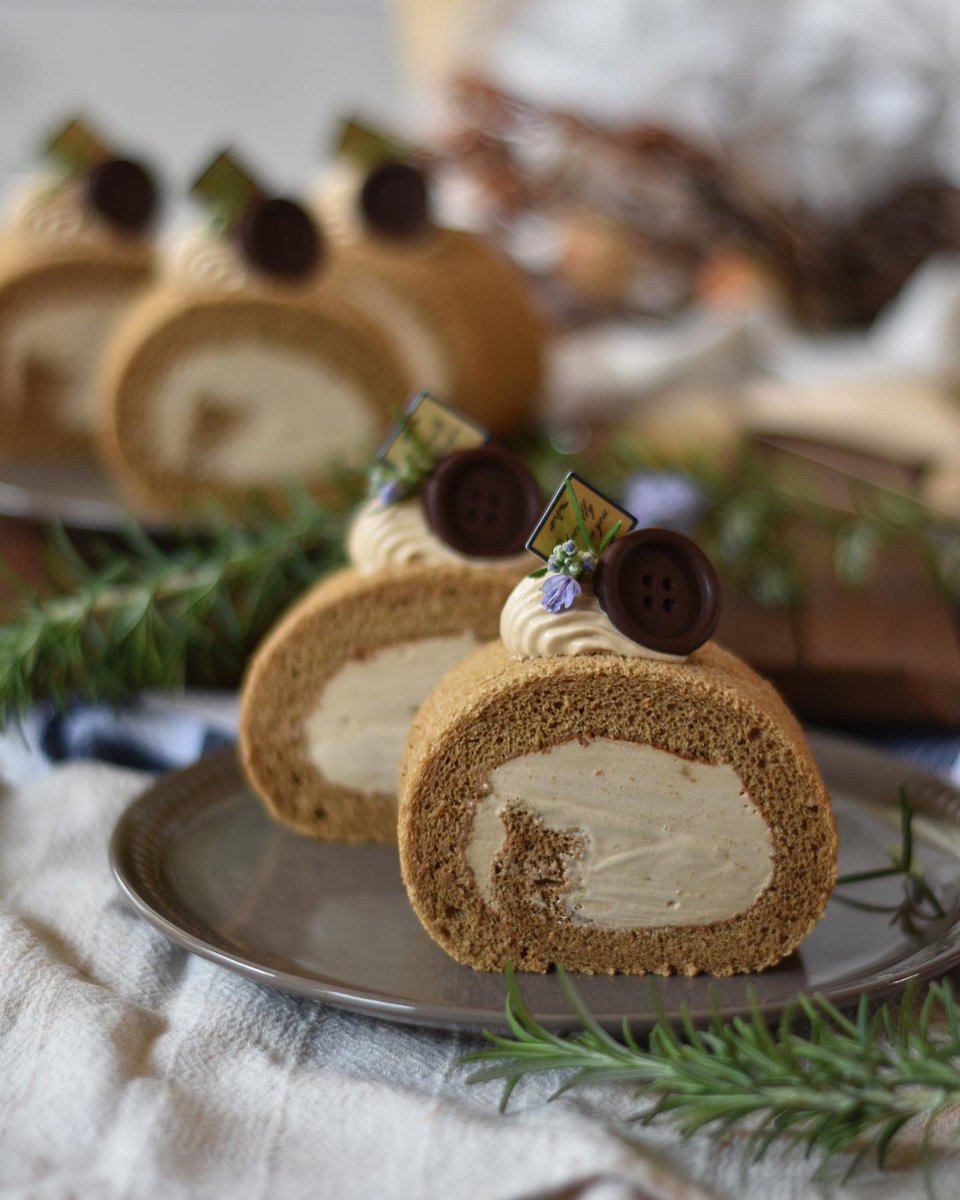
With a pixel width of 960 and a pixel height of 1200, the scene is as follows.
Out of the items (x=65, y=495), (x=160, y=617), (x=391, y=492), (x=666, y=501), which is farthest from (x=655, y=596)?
(x=65, y=495)

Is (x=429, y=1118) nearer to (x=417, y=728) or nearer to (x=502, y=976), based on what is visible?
(x=502, y=976)

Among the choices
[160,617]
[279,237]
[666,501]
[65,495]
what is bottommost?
[65,495]

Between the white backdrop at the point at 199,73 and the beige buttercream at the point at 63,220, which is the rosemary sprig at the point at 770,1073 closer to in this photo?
the beige buttercream at the point at 63,220

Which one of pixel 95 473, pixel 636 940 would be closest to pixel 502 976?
pixel 636 940

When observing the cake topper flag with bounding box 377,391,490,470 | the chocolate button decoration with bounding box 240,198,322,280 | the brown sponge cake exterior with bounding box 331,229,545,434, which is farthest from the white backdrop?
the cake topper flag with bounding box 377,391,490,470

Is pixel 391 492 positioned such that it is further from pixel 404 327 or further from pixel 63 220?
pixel 63 220

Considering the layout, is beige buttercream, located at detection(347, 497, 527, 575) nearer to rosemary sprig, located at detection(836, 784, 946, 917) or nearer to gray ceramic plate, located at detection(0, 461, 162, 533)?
rosemary sprig, located at detection(836, 784, 946, 917)

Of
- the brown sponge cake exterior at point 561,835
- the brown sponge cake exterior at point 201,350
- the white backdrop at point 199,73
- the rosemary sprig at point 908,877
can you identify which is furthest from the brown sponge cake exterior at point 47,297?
the white backdrop at point 199,73
